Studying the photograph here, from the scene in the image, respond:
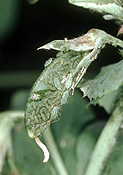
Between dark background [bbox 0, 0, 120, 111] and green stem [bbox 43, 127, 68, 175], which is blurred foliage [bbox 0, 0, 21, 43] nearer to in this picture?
dark background [bbox 0, 0, 120, 111]

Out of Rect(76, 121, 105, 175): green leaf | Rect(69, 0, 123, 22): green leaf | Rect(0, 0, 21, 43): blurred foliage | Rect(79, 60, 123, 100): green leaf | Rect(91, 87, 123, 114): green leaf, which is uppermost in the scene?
Rect(0, 0, 21, 43): blurred foliage

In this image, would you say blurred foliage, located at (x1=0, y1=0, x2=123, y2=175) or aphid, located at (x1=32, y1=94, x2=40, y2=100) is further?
blurred foliage, located at (x1=0, y1=0, x2=123, y2=175)

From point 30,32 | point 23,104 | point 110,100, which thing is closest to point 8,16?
point 30,32

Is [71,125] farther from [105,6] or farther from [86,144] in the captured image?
[105,6]

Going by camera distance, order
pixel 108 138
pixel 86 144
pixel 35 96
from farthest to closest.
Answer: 1. pixel 86 144
2. pixel 108 138
3. pixel 35 96

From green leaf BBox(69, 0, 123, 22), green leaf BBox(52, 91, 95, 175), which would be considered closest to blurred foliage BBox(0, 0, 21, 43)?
green leaf BBox(52, 91, 95, 175)

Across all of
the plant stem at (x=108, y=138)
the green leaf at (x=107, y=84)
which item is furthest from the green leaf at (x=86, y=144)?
the green leaf at (x=107, y=84)
